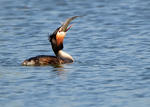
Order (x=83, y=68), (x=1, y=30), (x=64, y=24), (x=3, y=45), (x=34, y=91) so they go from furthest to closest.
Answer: (x=1, y=30) → (x=3, y=45) → (x=64, y=24) → (x=83, y=68) → (x=34, y=91)

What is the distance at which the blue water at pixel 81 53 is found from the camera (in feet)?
40.8

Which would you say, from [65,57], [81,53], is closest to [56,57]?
[65,57]

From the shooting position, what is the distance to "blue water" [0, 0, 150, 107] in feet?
40.8

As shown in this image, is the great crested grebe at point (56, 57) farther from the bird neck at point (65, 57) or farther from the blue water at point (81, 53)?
the blue water at point (81, 53)

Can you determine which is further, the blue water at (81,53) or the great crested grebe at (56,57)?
the great crested grebe at (56,57)

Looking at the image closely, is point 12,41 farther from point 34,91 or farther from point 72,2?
point 72,2

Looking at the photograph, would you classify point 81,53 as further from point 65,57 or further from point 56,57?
point 56,57

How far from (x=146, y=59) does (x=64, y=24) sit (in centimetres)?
257

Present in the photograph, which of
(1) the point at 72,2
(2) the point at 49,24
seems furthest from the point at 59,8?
(2) the point at 49,24

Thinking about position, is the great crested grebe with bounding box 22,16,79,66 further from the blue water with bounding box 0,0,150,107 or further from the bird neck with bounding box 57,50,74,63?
the blue water with bounding box 0,0,150,107

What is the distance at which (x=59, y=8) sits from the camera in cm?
2711

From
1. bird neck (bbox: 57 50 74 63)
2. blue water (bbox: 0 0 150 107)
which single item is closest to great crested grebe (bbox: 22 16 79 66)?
bird neck (bbox: 57 50 74 63)

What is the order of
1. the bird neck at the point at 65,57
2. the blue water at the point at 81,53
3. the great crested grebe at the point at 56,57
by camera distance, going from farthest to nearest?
the bird neck at the point at 65,57 < the great crested grebe at the point at 56,57 < the blue water at the point at 81,53

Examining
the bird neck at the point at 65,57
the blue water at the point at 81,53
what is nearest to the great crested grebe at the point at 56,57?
the bird neck at the point at 65,57
